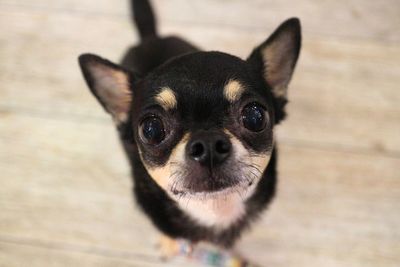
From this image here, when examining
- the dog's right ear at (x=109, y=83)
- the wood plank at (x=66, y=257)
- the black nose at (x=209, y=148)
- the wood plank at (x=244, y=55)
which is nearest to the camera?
the black nose at (x=209, y=148)

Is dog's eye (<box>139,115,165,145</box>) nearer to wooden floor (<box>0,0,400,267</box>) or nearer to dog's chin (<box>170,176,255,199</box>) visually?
dog's chin (<box>170,176,255,199</box>)

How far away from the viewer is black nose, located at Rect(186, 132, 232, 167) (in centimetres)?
77

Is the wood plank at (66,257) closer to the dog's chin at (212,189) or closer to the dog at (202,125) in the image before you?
the dog at (202,125)

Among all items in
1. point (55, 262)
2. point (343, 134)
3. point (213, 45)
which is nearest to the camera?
point (55, 262)

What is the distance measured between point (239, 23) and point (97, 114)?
22.8 inches

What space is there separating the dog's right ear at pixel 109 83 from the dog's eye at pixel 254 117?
0.29 m

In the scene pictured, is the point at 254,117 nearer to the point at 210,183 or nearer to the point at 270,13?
the point at 210,183

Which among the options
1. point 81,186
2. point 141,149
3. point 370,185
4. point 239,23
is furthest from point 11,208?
point 370,185

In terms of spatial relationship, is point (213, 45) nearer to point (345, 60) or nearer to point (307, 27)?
point (307, 27)

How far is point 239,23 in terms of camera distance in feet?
4.99

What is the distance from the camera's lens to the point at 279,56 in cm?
98

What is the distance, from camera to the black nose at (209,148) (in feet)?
2.51

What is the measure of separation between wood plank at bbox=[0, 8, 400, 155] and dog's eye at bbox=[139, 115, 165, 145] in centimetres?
56

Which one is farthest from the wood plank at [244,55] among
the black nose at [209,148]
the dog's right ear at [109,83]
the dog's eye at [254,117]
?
the black nose at [209,148]
